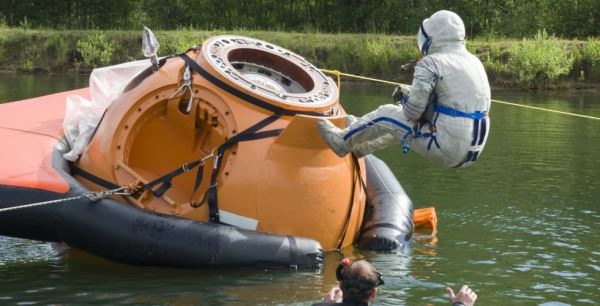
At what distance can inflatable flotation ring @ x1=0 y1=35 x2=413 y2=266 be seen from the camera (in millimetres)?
7988

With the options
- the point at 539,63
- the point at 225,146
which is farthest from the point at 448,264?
the point at 539,63

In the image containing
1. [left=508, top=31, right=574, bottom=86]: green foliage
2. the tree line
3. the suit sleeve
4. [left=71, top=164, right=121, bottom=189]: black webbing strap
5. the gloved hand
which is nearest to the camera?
the suit sleeve

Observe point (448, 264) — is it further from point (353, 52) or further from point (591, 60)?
point (353, 52)

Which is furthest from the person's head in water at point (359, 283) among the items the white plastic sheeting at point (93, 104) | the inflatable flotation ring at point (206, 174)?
the white plastic sheeting at point (93, 104)

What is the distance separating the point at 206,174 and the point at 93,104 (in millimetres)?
1678

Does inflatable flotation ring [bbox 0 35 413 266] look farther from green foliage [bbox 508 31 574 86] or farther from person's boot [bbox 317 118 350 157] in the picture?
green foliage [bbox 508 31 574 86]

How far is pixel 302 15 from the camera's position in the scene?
54344 mm

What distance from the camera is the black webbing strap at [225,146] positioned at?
8.29 meters

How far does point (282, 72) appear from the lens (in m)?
9.50

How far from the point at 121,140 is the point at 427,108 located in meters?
2.79

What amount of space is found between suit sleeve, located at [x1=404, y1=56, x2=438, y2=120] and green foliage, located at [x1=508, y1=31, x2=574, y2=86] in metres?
25.3

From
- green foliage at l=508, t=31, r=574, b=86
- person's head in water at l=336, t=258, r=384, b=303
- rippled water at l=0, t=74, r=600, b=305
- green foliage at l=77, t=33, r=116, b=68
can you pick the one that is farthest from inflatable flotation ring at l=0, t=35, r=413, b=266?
green foliage at l=77, t=33, r=116, b=68

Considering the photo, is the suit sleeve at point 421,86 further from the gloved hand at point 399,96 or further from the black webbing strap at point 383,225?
the black webbing strap at point 383,225

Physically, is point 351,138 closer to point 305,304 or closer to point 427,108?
point 427,108
